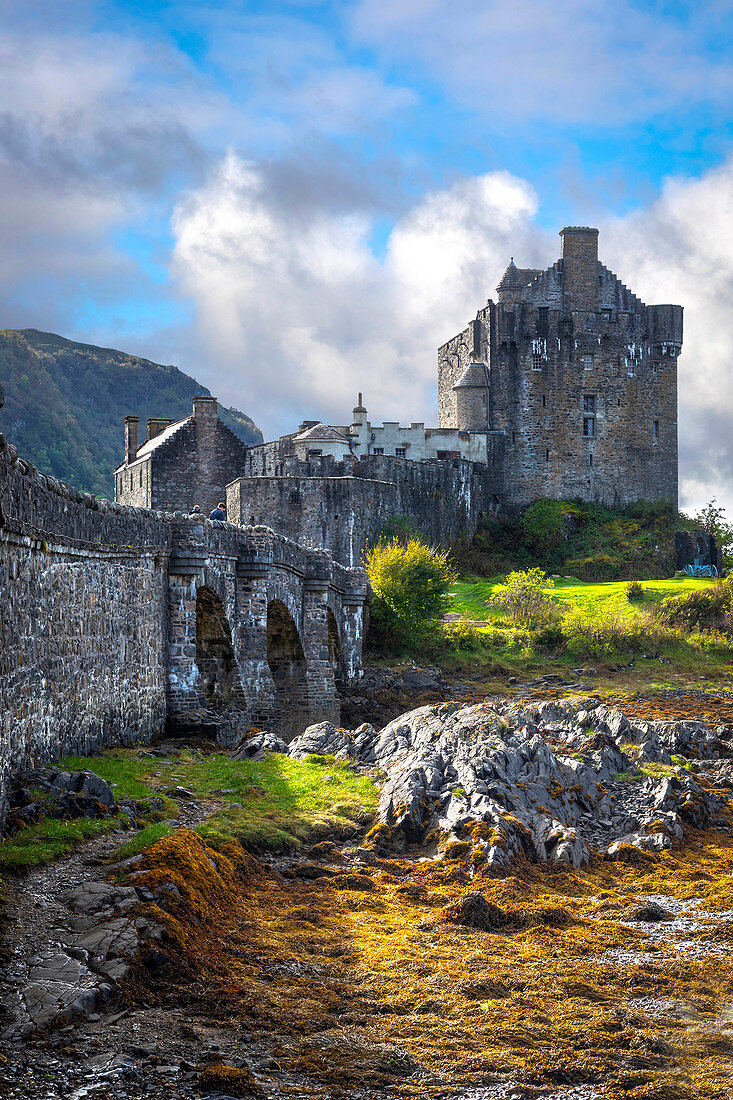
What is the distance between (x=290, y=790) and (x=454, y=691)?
59.6 feet

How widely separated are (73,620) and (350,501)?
36217 millimetres

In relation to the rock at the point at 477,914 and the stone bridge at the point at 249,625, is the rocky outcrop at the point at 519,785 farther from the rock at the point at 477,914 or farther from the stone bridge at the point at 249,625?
the stone bridge at the point at 249,625

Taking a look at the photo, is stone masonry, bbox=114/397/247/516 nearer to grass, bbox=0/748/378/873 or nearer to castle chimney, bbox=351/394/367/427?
castle chimney, bbox=351/394/367/427

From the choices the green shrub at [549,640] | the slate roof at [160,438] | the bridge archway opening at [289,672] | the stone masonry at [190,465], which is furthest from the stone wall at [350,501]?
the bridge archway opening at [289,672]

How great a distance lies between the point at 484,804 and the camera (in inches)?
573

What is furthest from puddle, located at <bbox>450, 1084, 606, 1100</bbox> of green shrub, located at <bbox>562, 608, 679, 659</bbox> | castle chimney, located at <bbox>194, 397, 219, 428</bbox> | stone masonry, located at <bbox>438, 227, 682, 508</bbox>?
stone masonry, located at <bbox>438, 227, 682, 508</bbox>

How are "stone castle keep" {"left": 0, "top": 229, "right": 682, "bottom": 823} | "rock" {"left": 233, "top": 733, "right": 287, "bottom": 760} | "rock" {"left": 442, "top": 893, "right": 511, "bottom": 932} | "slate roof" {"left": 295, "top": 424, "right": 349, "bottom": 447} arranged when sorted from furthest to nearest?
"slate roof" {"left": 295, "top": 424, "right": 349, "bottom": 447} < "rock" {"left": 233, "top": 733, "right": 287, "bottom": 760} < "stone castle keep" {"left": 0, "top": 229, "right": 682, "bottom": 823} < "rock" {"left": 442, "top": 893, "right": 511, "bottom": 932}

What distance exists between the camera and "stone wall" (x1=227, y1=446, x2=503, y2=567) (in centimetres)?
4959

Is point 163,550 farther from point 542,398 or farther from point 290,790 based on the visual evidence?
point 542,398

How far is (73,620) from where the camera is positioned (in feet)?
46.5

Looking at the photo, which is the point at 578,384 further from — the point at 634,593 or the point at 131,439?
the point at 131,439

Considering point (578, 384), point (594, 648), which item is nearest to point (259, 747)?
point (594, 648)

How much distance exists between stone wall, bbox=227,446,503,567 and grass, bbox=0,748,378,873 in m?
31.1

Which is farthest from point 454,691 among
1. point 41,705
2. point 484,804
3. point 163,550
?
point 41,705
